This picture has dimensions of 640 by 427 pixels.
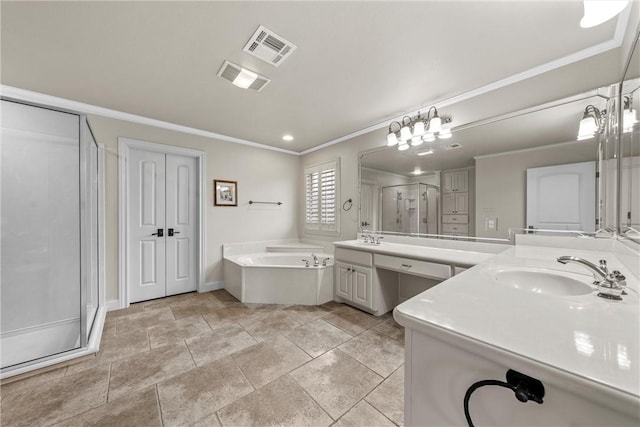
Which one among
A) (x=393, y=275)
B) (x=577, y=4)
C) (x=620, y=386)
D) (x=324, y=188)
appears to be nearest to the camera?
(x=620, y=386)

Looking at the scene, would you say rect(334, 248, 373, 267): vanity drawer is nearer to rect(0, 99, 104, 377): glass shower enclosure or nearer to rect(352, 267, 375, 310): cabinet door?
rect(352, 267, 375, 310): cabinet door

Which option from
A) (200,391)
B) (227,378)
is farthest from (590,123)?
(200,391)

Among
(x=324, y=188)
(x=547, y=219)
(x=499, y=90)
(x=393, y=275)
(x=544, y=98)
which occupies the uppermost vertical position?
(x=499, y=90)

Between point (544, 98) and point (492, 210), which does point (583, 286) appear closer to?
point (492, 210)

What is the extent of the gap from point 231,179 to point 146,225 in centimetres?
130

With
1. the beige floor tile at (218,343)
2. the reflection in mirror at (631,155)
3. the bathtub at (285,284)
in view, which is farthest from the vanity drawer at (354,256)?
the reflection in mirror at (631,155)

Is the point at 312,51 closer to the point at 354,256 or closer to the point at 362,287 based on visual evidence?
the point at 354,256

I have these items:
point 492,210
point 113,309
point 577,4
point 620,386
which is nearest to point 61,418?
point 113,309

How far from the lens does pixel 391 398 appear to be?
151cm

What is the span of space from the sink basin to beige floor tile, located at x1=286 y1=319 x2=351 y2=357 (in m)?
1.44

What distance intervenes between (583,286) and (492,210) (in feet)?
3.83

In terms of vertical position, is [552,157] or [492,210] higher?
[552,157]

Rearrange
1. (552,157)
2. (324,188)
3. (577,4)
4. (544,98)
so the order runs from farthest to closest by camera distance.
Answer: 1. (324,188)
2. (544,98)
3. (552,157)
4. (577,4)

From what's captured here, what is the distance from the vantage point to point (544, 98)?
6.30 ft
